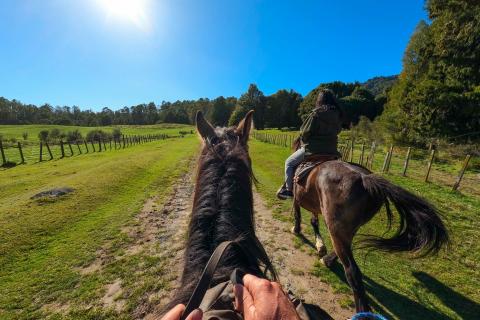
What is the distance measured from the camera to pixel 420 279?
409 centimetres

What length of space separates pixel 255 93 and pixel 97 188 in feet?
186

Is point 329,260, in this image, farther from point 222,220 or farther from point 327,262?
point 222,220

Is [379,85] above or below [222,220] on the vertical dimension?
above

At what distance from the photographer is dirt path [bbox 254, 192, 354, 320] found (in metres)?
3.59

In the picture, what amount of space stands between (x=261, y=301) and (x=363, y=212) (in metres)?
2.74

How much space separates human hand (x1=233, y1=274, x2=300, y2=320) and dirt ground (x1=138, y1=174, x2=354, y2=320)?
1.44 m

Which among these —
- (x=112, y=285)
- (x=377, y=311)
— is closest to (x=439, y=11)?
(x=377, y=311)

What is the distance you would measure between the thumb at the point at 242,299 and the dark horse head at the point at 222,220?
20 centimetres

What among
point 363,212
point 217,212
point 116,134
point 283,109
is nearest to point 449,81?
point 363,212

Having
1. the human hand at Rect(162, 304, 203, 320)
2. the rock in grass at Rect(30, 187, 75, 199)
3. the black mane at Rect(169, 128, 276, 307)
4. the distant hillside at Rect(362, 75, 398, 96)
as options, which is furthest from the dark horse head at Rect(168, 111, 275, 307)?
the distant hillside at Rect(362, 75, 398, 96)

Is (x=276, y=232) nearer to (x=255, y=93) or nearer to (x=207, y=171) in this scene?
(x=207, y=171)

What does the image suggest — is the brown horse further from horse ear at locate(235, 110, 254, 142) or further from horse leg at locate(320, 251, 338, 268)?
horse ear at locate(235, 110, 254, 142)

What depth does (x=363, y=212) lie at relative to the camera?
326 centimetres

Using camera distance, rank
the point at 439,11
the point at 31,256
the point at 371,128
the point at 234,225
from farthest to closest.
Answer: the point at 371,128 < the point at 439,11 < the point at 31,256 < the point at 234,225
